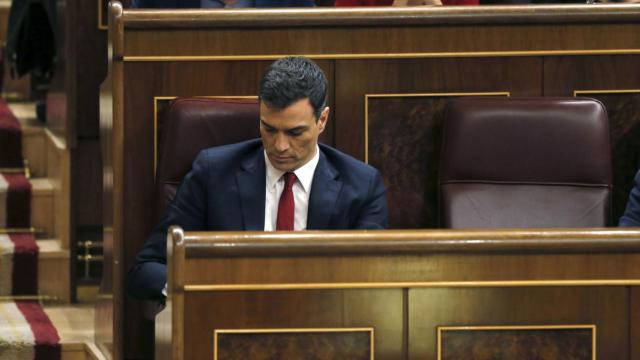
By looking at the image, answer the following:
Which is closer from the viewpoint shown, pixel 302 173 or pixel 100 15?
pixel 302 173

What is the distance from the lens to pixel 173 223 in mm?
1466

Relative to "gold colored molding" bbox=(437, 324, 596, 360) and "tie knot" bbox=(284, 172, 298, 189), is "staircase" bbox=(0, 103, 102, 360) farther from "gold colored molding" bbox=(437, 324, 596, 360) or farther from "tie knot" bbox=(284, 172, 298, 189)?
"gold colored molding" bbox=(437, 324, 596, 360)

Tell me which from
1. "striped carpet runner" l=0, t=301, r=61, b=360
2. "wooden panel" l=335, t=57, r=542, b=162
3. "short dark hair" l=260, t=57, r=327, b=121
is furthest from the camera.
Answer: "striped carpet runner" l=0, t=301, r=61, b=360

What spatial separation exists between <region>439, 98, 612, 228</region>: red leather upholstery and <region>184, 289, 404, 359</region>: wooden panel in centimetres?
38

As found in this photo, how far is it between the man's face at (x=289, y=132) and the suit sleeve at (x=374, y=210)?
0.07m

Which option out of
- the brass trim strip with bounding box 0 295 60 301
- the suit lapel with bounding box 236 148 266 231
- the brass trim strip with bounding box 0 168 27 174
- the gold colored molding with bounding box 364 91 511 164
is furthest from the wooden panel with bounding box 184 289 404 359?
the brass trim strip with bounding box 0 168 27 174

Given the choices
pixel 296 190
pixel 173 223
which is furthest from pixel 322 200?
pixel 173 223

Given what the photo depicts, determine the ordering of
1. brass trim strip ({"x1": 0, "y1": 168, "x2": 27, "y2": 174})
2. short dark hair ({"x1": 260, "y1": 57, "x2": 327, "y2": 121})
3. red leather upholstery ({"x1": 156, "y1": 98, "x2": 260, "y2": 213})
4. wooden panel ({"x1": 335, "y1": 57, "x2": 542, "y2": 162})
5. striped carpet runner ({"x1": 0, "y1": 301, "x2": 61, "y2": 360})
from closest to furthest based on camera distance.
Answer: short dark hair ({"x1": 260, "y1": 57, "x2": 327, "y2": 121})
red leather upholstery ({"x1": 156, "y1": 98, "x2": 260, "y2": 213})
wooden panel ({"x1": 335, "y1": 57, "x2": 542, "y2": 162})
striped carpet runner ({"x1": 0, "y1": 301, "x2": 61, "y2": 360})
brass trim strip ({"x1": 0, "y1": 168, "x2": 27, "y2": 174})

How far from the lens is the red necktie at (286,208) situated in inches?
57.3

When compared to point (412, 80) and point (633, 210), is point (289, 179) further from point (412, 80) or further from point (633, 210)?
point (633, 210)

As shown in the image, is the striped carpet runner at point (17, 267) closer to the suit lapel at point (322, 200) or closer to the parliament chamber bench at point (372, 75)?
the parliament chamber bench at point (372, 75)

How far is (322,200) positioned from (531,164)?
0.27 metres

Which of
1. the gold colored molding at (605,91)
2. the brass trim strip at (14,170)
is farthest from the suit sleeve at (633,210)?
the brass trim strip at (14,170)

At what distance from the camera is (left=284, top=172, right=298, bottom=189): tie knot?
1.47 m
